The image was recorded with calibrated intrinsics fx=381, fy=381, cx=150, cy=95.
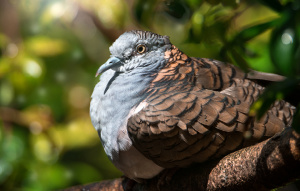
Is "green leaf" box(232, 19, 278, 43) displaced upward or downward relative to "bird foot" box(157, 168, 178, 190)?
upward

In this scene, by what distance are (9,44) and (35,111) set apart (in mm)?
527

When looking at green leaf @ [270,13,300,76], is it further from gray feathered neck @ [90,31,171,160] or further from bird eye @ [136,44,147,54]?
bird eye @ [136,44,147,54]

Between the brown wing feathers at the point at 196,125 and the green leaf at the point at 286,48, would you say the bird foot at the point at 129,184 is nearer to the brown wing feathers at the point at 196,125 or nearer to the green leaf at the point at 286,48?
the brown wing feathers at the point at 196,125

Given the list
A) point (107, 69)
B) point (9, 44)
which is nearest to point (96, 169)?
point (9, 44)

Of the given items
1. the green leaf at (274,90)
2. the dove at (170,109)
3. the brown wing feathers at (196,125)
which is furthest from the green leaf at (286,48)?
the brown wing feathers at (196,125)

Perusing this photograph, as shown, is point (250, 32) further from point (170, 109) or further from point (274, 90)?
point (170, 109)

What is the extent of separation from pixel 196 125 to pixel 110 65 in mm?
522

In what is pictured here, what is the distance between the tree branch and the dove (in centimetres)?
6

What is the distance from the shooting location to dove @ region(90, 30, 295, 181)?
55.4 inches

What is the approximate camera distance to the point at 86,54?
3.05m

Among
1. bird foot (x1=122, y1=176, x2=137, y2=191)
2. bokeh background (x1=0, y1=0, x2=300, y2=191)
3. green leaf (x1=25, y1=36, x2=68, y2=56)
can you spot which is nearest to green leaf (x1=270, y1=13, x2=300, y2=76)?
bird foot (x1=122, y1=176, x2=137, y2=191)

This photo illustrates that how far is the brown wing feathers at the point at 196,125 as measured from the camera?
4.58 feet

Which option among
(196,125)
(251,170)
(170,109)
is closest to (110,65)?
(170,109)

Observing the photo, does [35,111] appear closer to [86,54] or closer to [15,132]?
[15,132]
